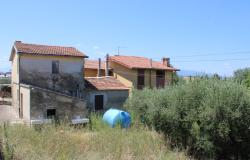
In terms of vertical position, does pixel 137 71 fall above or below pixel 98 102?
above

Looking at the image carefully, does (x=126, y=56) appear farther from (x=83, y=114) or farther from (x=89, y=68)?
(x=83, y=114)

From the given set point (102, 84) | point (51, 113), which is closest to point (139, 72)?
point (102, 84)

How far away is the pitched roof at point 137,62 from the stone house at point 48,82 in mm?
6553

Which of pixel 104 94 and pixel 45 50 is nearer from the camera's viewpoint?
pixel 45 50

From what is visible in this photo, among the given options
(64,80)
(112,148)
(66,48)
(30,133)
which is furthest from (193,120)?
(66,48)

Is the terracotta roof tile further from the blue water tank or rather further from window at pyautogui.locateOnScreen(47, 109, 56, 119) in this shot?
the blue water tank

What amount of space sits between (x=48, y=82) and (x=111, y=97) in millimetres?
5931

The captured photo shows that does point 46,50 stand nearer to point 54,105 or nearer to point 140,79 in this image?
point 54,105

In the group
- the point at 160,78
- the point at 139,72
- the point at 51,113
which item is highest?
the point at 139,72

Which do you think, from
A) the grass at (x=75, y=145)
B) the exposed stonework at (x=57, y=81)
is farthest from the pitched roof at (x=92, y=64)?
the grass at (x=75, y=145)

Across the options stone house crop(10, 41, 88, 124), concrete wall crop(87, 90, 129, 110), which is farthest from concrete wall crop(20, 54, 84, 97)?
concrete wall crop(87, 90, 129, 110)

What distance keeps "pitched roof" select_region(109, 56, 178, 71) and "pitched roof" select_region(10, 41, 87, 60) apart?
21.4ft

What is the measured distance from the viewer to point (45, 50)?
29344 millimetres

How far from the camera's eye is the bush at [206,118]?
14734 millimetres
